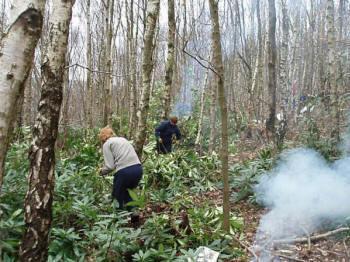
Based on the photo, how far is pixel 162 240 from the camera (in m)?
4.54

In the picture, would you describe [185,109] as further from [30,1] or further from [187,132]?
[30,1]

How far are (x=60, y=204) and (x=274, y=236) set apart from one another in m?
3.03

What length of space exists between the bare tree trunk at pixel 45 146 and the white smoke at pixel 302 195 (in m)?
2.87

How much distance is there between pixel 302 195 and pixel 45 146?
4.13 m

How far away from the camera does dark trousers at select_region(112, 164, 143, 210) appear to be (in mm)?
5348

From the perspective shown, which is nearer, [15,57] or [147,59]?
[15,57]

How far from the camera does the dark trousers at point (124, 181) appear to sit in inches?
211

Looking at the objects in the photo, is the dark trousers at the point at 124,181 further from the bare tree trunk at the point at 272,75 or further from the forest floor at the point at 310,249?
the bare tree trunk at the point at 272,75

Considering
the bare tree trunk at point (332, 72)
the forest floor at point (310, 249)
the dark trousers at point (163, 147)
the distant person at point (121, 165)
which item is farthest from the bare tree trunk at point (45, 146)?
the dark trousers at point (163, 147)

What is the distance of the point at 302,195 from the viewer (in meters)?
5.80

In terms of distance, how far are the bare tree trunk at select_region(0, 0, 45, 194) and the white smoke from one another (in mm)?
3947

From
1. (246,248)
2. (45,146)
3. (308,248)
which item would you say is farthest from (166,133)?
(45,146)

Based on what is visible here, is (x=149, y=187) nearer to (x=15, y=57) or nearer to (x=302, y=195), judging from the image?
(x=302, y=195)

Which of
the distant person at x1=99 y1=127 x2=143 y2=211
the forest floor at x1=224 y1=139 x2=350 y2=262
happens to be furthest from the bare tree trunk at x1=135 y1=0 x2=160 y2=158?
the forest floor at x1=224 y1=139 x2=350 y2=262
